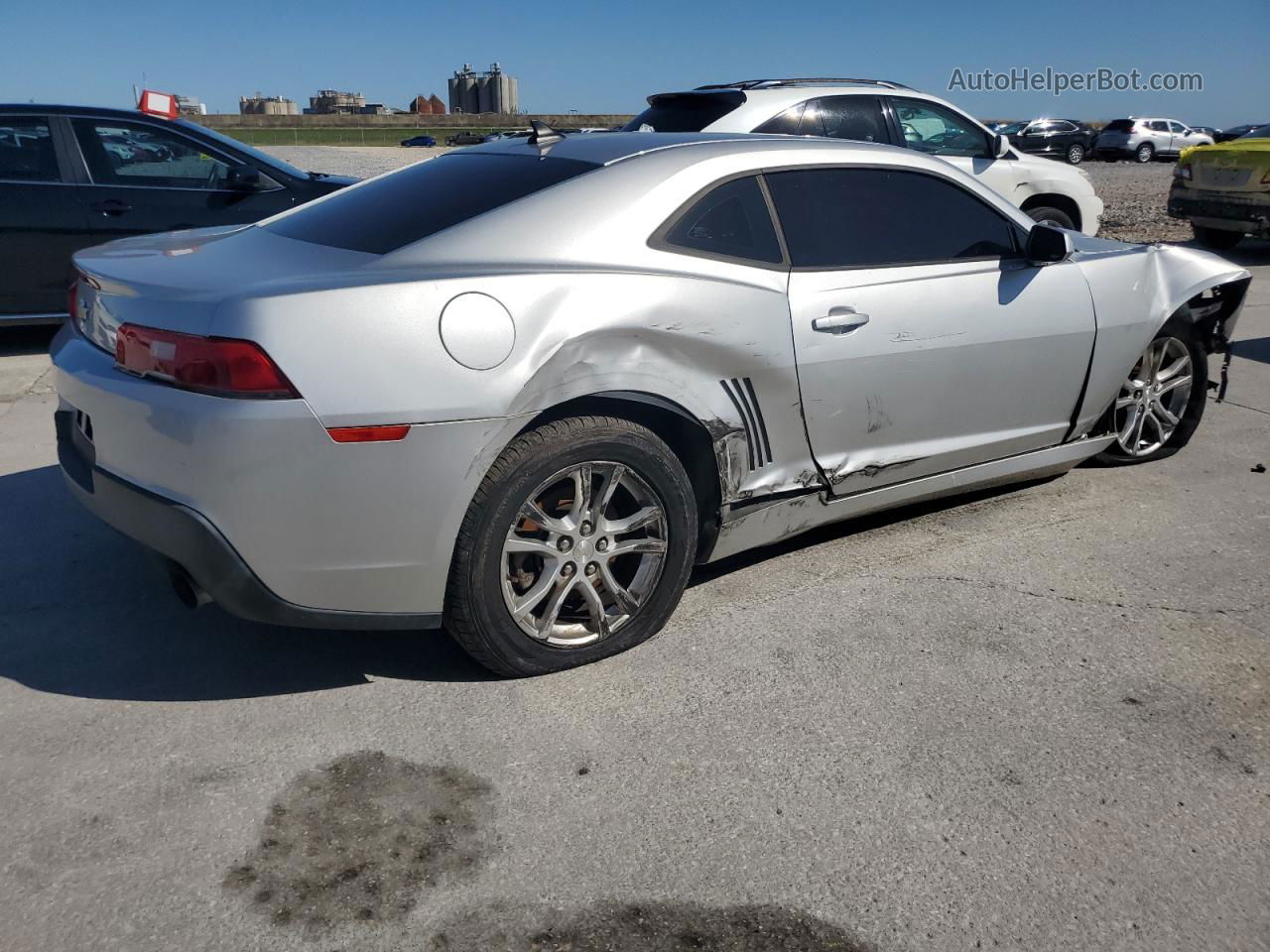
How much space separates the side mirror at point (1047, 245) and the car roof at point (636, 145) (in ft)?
2.04

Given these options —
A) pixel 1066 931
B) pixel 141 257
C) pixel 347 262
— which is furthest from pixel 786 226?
pixel 1066 931

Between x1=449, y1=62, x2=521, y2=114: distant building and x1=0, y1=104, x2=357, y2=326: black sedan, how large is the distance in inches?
3514

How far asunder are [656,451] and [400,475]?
2.64 ft

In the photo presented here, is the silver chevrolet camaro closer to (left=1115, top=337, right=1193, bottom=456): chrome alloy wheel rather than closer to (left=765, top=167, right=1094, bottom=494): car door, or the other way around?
(left=765, top=167, right=1094, bottom=494): car door

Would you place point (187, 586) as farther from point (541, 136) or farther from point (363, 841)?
point (541, 136)

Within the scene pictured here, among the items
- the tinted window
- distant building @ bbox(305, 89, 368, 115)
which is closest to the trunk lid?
the tinted window

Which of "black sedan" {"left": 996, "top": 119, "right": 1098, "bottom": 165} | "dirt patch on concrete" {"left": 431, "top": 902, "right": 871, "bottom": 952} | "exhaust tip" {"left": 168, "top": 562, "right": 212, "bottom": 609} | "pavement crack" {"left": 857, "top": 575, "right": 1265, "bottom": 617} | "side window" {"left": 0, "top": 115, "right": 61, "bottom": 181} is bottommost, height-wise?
"dirt patch on concrete" {"left": 431, "top": 902, "right": 871, "bottom": 952}

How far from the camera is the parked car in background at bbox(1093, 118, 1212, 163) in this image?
135 ft

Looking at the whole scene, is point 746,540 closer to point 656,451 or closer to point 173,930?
point 656,451

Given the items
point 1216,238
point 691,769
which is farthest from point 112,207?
point 1216,238

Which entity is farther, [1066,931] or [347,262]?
[347,262]

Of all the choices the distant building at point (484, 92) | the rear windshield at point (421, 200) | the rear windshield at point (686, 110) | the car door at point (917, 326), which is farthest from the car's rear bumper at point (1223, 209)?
the distant building at point (484, 92)

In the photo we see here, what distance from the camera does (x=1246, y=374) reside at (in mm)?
7387

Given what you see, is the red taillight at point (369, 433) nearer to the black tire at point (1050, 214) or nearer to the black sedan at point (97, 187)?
the black sedan at point (97, 187)
